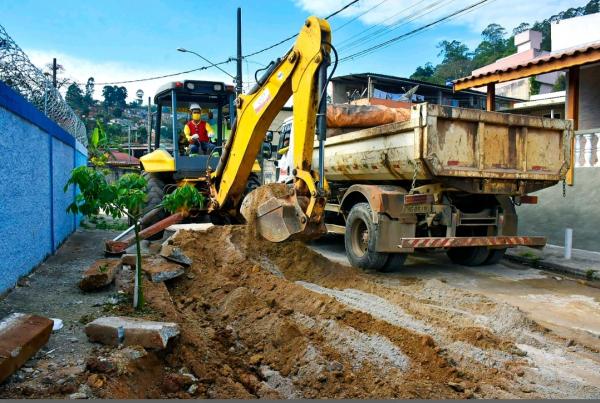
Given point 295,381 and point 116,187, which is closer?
point 295,381

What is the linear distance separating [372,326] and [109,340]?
2.16m

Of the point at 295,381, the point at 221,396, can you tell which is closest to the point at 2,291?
the point at 221,396

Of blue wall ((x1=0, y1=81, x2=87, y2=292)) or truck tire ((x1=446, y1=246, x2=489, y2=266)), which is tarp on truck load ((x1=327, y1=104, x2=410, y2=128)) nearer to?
truck tire ((x1=446, y1=246, x2=489, y2=266))

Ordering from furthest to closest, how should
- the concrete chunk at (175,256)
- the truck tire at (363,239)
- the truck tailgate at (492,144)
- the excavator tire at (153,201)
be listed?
the excavator tire at (153,201) → the truck tire at (363,239) → the truck tailgate at (492,144) → the concrete chunk at (175,256)

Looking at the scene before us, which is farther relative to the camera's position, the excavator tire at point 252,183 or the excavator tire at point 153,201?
the excavator tire at point 252,183

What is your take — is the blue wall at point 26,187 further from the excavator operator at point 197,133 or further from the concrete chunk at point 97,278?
the excavator operator at point 197,133

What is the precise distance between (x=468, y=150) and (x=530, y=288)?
2042 millimetres

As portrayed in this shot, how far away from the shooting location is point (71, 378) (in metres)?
2.89

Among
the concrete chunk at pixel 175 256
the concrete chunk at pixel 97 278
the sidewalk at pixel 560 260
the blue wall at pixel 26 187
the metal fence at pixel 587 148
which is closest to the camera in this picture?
the blue wall at pixel 26 187

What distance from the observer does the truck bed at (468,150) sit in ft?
20.8

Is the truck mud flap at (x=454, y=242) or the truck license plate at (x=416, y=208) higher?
the truck license plate at (x=416, y=208)

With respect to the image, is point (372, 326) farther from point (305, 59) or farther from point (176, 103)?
point (176, 103)

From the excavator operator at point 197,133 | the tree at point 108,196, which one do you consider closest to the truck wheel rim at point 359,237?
the excavator operator at point 197,133

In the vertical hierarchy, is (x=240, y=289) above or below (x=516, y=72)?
below
